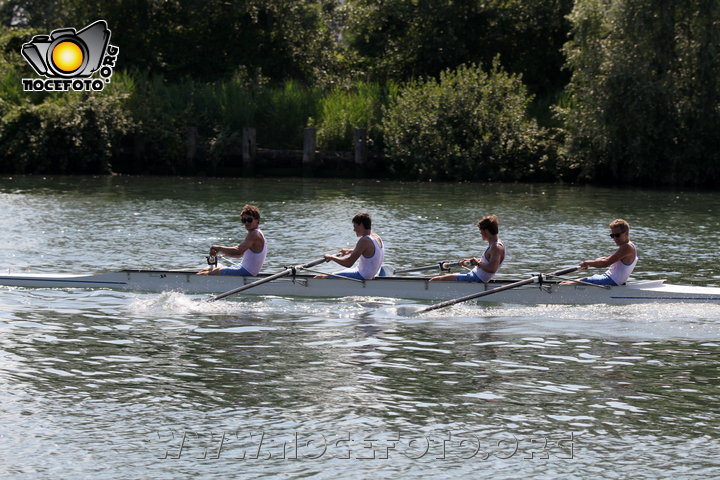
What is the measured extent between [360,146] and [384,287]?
99.3ft

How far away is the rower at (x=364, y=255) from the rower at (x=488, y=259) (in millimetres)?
1067

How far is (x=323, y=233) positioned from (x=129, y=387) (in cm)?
1701

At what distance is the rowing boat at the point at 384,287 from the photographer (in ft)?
62.0

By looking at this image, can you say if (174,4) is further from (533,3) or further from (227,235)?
(227,235)

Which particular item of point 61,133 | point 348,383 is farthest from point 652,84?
point 348,383

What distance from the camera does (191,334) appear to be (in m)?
16.9

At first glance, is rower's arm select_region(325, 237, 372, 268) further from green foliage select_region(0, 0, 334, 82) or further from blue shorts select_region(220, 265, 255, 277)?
green foliage select_region(0, 0, 334, 82)

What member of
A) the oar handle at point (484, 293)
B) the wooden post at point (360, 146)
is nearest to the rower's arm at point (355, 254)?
the oar handle at point (484, 293)

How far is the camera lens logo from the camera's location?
157 feet

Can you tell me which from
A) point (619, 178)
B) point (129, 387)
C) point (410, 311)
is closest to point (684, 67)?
point (619, 178)

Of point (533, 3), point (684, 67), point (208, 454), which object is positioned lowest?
point (208, 454)

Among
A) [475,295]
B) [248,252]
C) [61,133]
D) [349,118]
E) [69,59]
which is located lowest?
[475,295]

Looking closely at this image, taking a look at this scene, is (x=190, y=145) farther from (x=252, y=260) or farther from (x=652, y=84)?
(x=252, y=260)

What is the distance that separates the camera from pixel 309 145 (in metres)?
49.3
